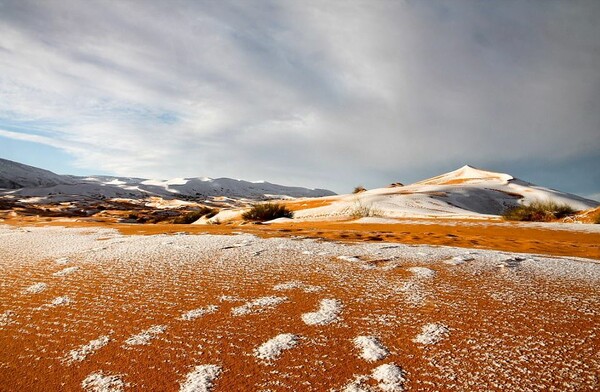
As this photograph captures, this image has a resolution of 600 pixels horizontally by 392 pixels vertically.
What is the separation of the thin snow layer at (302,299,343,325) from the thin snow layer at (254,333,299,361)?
41 centimetres

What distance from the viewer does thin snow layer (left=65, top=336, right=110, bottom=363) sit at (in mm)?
3148

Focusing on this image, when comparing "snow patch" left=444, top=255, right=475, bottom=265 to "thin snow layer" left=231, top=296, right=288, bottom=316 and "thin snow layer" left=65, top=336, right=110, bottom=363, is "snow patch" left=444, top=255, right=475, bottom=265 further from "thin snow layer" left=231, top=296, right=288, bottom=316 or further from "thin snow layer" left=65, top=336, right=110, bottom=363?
"thin snow layer" left=65, top=336, right=110, bottom=363

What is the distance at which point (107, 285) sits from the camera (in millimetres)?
5352

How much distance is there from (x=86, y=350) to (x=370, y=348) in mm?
2589

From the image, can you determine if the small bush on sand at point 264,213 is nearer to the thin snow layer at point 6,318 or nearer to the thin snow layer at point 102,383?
the thin snow layer at point 6,318

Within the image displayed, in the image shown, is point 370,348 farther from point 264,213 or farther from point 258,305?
point 264,213

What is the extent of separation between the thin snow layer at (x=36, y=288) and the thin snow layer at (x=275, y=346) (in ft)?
12.8

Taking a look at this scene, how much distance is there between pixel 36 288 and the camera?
5285 millimetres

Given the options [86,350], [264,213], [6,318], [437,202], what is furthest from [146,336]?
[437,202]

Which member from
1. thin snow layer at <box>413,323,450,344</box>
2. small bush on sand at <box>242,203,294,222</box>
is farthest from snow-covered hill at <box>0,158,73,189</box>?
thin snow layer at <box>413,323,450,344</box>

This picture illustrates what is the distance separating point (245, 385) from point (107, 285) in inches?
144

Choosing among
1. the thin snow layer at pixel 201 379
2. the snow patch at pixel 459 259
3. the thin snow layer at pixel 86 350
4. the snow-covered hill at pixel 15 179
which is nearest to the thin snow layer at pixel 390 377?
the thin snow layer at pixel 201 379

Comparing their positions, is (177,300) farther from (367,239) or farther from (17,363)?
(367,239)

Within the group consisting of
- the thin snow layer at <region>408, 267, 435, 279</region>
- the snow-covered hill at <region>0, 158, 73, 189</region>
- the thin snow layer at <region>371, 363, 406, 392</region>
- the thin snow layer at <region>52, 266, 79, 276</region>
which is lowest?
the thin snow layer at <region>52, 266, 79, 276</region>
